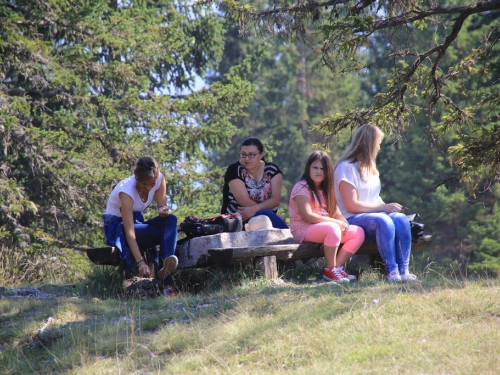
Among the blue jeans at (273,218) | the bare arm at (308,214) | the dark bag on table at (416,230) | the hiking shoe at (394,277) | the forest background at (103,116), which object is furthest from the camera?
the forest background at (103,116)

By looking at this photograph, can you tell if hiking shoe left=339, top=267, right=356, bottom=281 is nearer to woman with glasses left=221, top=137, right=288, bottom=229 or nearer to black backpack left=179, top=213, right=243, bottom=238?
woman with glasses left=221, top=137, right=288, bottom=229

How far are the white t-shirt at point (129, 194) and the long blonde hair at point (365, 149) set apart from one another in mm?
2079

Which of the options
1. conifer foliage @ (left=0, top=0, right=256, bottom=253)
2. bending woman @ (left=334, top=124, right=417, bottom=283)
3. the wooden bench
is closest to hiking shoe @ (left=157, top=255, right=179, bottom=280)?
the wooden bench

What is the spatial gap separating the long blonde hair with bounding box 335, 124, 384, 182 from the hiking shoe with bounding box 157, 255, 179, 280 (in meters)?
2.11

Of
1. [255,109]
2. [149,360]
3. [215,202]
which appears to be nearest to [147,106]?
[215,202]

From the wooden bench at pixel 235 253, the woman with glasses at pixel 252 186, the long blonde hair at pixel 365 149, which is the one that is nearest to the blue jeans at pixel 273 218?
the woman with glasses at pixel 252 186

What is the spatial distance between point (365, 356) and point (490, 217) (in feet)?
65.6

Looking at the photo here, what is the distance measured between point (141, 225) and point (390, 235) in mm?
2557

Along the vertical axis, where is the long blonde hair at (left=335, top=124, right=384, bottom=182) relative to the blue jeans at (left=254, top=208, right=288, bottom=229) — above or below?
above

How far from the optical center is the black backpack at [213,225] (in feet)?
22.4

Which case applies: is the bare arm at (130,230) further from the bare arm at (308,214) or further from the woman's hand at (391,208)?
the woman's hand at (391,208)

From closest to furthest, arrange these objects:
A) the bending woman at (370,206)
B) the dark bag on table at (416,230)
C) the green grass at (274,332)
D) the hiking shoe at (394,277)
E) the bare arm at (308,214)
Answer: the green grass at (274,332) < the hiking shoe at (394,277) < the bending woman at (370,206) < the bare arm at (308,214) < the dark bag on table at (416,230)

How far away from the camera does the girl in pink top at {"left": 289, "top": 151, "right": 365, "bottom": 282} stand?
259 inches

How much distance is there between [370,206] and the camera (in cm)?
→ 684
